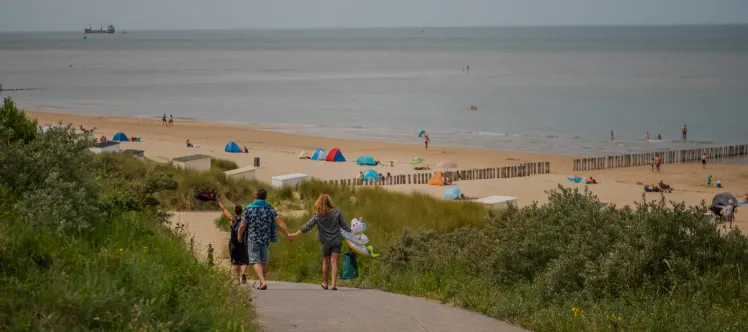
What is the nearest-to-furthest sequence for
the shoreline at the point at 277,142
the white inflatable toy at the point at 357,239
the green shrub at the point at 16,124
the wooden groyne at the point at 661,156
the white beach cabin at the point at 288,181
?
the green shrub at the point at 16,124 → the white inflatable toy at the point at 357,239 → the white beach cabin at the point at 288,181 → the wooden groyne at the point at 661,156 → the shoreline at the point at 277,142

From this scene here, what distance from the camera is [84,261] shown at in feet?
22.0

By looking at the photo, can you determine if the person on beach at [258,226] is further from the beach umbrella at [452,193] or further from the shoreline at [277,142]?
the shoreline at [277,142]

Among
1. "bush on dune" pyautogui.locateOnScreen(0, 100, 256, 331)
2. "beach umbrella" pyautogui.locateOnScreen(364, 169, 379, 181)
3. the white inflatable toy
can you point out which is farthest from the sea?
"bush on dune" pyautogui.locateOnScreen(0, 100, 256, 331)

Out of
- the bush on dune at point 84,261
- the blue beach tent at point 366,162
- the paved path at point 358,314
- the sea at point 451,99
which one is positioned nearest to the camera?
the bush on dune at point 84,261

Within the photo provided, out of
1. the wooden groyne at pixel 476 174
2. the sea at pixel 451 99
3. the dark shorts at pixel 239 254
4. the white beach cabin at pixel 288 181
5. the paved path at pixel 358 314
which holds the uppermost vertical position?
the sea at pixel 451 99

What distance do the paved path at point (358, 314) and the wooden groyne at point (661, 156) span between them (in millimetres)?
33701

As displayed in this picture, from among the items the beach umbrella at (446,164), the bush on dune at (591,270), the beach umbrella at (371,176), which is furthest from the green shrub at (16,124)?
the beach umbrella at (446,164)

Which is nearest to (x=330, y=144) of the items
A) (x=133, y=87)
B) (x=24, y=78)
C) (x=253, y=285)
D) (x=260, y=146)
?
(x=260, y=146)

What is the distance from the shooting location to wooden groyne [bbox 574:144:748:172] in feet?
142

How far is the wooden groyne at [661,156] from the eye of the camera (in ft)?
142

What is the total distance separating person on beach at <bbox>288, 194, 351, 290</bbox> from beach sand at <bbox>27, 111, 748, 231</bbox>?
1847 cm

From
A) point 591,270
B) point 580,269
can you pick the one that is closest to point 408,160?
point 580,269

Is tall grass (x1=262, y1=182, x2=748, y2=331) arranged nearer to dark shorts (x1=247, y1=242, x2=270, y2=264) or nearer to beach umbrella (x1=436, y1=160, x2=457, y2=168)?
dark shorts (x1=247, y1=242, x2=270, y2=264)

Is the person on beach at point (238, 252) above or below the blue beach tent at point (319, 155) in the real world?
below
